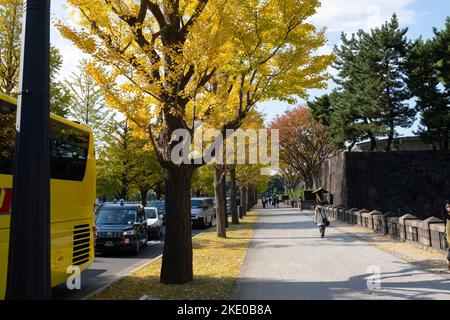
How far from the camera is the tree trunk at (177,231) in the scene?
9070 mm

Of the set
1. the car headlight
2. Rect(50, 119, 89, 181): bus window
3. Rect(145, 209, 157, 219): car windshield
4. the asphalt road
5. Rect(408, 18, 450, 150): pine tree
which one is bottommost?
the asphalt road

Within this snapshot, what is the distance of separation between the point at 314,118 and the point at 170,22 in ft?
114

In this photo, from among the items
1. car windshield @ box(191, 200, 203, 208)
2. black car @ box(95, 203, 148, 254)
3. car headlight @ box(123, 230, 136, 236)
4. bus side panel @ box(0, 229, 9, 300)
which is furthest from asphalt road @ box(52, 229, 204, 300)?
car windshield @ box(191, 200, 203, 208)

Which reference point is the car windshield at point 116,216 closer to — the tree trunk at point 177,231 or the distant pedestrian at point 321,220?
the tree trunk at point 177,231

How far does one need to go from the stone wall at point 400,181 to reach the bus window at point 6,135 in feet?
98.9

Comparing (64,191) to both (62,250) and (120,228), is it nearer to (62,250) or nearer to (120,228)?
(62,250)

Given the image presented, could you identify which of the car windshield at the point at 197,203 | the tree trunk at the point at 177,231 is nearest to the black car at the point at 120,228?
the tree trunk at the point at 177,231

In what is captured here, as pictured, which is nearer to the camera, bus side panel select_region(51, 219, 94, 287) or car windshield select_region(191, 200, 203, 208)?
bus side panel select_region(51, 219, 94, 287)

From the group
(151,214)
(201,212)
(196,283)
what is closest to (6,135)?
Answer: (196,283)

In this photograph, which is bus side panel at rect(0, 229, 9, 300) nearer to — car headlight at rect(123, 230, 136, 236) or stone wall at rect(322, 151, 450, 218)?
car headlight at rect(123, 230, 136, 236)

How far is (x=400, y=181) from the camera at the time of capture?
33812 mm

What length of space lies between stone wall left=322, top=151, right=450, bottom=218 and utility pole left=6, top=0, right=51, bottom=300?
31.8 m

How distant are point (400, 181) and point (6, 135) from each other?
32479 millimetres

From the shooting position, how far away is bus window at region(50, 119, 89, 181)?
828cm
